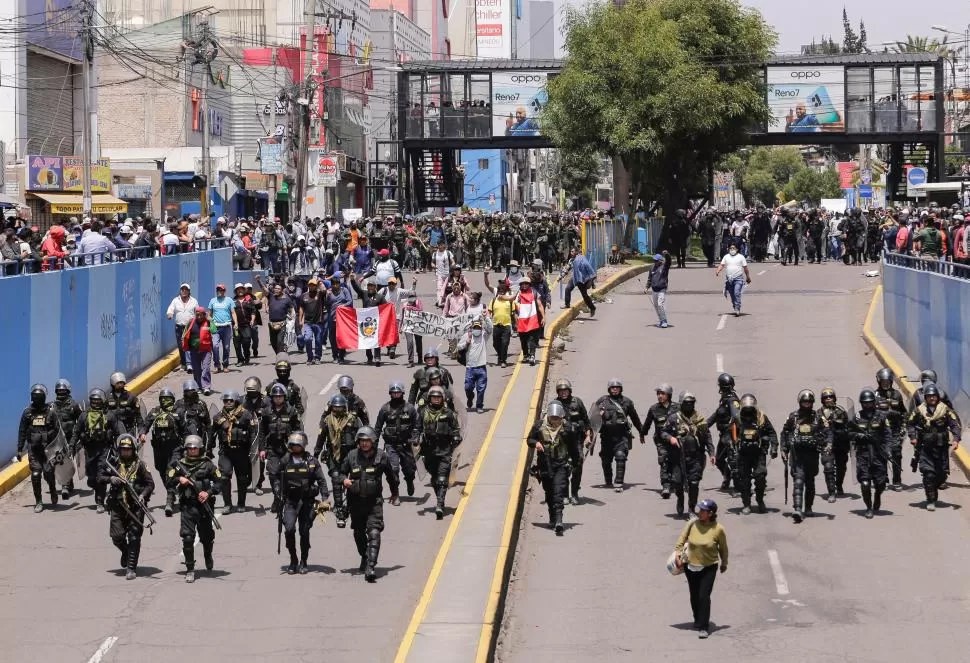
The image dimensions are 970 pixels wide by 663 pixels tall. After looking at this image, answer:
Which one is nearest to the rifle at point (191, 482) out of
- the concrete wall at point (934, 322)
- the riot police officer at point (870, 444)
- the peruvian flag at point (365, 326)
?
the riot police officer at point (870, 444)

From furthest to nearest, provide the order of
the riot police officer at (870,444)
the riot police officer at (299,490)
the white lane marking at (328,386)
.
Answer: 1. the white lane marking at (328,386)
2. the riot police officer at (870,444)
3. the riot police officer at (299,490)

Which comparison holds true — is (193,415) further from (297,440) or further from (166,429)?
(297,440)

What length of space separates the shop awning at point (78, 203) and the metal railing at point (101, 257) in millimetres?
10662

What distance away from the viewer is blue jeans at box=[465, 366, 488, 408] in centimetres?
2309

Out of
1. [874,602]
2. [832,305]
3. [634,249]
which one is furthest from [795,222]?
[874,602]

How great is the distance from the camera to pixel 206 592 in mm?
14367

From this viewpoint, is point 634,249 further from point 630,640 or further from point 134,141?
point 630,640

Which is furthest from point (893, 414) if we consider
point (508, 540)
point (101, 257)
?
point (101, 257)

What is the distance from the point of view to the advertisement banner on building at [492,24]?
19000cm

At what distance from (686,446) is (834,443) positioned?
1.73 m

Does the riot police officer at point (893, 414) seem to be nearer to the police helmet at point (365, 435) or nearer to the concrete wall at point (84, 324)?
the police helmet at point (365, 435)

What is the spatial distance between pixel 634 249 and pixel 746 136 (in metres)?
6.38

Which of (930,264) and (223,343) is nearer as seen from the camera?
(930,264)

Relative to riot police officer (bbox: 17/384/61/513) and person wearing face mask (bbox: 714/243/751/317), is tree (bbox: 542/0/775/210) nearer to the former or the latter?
person wearing face mask (bbox: 714/243/751/317)
